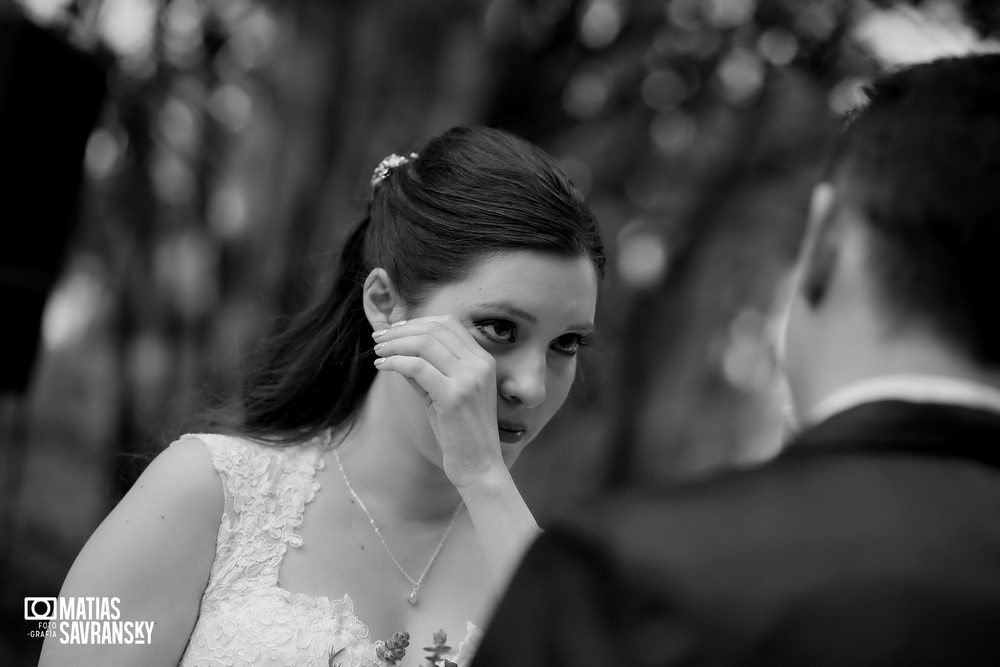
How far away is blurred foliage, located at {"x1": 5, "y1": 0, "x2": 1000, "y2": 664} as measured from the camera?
18.4 ft

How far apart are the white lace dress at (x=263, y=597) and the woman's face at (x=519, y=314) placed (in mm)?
546

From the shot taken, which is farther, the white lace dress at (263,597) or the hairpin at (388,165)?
the hairpin at (388,165)

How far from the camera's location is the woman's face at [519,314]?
227 cm

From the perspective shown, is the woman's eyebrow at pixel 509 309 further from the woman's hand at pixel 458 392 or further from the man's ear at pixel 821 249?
the man's ear at pixel 821 249

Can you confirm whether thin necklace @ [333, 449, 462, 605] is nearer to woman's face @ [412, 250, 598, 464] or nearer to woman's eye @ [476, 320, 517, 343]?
woman's face @ [412, 250, 598, 464]

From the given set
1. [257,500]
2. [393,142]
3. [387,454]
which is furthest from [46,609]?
[393,142]

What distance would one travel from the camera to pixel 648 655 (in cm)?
93

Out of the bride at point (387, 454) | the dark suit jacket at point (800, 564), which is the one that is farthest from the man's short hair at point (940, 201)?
the bride at point (387, 454)

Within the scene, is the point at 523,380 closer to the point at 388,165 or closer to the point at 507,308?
the point at 507,308

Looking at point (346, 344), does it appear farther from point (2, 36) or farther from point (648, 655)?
point (2, 36)

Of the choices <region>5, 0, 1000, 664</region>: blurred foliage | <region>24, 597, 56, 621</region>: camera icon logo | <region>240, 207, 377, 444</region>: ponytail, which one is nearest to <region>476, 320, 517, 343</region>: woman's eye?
<region>240, 207, 377, 444</region>: ponytail

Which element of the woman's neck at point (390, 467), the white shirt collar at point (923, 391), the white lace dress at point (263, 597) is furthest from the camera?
the woman's neck at point (390, 467)

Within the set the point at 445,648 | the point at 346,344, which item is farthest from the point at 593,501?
the point at 346,344

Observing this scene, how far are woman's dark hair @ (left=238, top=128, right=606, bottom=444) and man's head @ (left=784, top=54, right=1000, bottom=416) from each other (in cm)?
124
